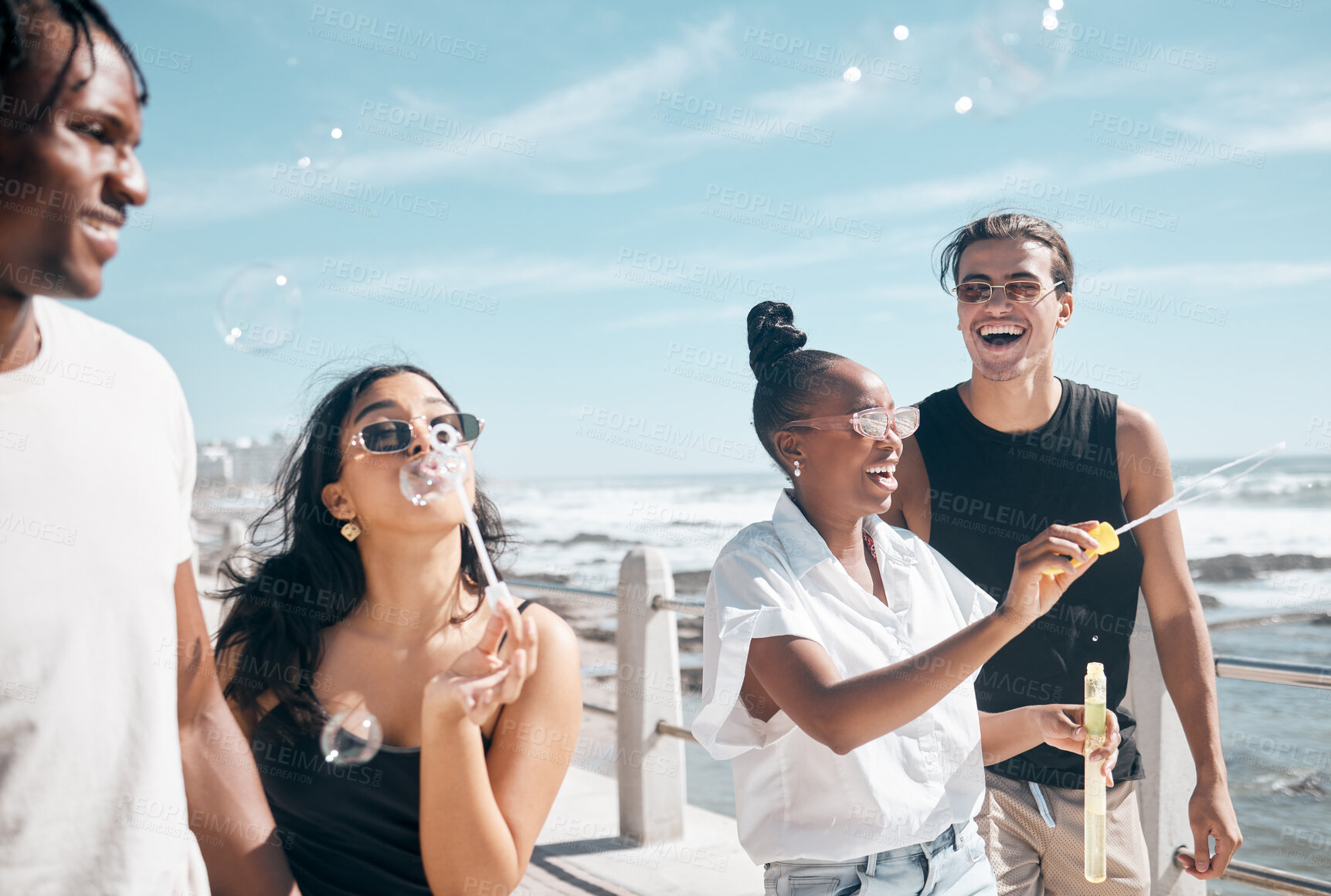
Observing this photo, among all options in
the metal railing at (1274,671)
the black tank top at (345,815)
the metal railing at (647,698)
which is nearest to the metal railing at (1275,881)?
the metal railing at (1274,671)

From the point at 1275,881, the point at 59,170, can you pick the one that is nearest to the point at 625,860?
the point at 1275,881

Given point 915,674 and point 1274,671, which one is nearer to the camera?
point 915,674

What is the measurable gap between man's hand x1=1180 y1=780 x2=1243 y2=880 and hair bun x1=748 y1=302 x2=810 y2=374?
1403 millimetres

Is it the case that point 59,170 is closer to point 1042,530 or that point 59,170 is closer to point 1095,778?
point 1095,778

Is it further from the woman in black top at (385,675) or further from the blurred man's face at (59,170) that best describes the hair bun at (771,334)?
the blurred man's face at (59,170)

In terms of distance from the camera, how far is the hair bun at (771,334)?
2.40 metres

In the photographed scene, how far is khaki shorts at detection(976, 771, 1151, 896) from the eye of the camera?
255 cm

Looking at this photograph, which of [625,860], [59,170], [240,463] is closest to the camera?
[59,170]

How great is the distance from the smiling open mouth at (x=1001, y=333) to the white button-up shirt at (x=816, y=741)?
811 millimetres

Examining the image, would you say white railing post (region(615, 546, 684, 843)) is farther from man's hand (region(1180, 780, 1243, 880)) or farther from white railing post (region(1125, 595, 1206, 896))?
man's hand (region(1180, 780, 1243, 880))

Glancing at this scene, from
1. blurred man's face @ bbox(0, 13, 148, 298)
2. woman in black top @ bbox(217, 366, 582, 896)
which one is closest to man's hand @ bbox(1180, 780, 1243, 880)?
woman in black top @ bbox(217, 366, 582, 896)

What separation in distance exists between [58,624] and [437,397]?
0.95m

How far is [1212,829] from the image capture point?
2.32m

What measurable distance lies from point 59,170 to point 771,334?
1.62 meters
